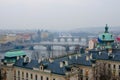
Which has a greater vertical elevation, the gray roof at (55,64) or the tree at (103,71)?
the gray roof at (55,64)

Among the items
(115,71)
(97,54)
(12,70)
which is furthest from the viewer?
(97,54)

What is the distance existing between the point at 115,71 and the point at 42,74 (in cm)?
2231

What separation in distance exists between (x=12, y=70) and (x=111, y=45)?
1480 inches

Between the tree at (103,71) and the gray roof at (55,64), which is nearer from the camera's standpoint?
the gray roof at (55,64)

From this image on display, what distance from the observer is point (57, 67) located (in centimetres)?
4972

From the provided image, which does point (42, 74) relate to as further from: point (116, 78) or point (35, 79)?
point (116, 78)

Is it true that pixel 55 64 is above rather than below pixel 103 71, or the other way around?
above

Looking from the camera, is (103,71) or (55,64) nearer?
(55,64)

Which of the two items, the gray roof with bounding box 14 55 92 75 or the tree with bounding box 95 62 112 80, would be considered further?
the tree with bounding box 95 62 112 80

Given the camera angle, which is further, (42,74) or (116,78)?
(116,78)

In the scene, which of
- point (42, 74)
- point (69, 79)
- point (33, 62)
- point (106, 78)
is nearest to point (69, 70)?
point (69, 79)

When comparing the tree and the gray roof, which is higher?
the gray roof

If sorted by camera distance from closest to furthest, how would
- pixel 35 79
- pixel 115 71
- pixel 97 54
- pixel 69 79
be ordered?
pixel 69 79, pixel 35 79, pixel 115 71, pixel 97 54

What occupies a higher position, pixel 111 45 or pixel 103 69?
pixel 111 45
